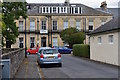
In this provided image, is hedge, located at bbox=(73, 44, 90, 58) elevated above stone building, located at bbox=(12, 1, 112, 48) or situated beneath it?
situated beneath

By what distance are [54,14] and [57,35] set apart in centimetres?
516

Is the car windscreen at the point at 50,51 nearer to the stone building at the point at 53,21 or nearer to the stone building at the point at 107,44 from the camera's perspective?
the stone building at the point at 107,44

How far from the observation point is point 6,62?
11219 millimetres

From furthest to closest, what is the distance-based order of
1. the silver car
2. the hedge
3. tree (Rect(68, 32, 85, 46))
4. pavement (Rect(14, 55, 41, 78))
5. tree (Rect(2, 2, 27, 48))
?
tree (Rect(68, 32, 85, 46)) < the hedge < tree (Rect(2, 2, 27, 48)) < the silver car < pavement (Rect(14, 55, 41, 78))

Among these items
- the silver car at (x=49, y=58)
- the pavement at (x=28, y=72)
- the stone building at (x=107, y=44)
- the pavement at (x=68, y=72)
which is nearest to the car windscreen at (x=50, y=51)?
the silver car at (x=49, y=58)

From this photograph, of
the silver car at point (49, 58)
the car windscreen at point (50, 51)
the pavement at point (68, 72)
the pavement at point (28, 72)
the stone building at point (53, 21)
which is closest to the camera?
the pavement at point (28, 72)

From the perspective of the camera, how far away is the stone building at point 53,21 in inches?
2657

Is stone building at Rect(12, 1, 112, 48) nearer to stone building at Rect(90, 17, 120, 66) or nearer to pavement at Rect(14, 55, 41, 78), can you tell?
stone building at Rect(90, 17, 120, 66)

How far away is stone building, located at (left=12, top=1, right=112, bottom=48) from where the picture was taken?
6750 cm

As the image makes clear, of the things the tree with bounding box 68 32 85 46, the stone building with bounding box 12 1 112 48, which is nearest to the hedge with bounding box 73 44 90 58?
the tree with bounding box 68 32 85 46

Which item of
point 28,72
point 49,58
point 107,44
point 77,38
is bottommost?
point 28,72

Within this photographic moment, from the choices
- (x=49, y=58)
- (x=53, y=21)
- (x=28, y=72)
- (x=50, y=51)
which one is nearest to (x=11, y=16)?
(x=50, y=51)

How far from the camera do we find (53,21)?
6825 cm

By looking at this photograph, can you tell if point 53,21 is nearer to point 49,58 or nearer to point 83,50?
point 83,50
